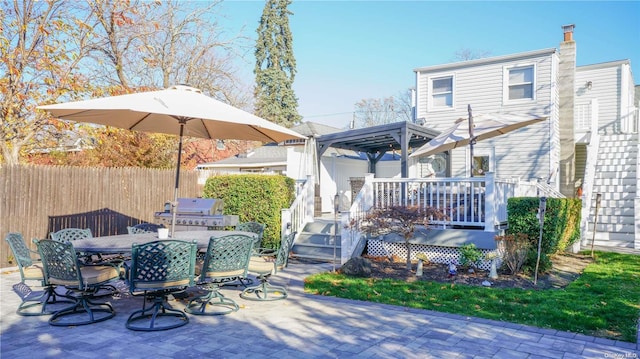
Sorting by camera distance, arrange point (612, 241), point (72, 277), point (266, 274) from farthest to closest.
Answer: point (612, 241) → point (266, 274) → point (72, 277)

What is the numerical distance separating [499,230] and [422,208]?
180 cm

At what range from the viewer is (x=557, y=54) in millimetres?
13391

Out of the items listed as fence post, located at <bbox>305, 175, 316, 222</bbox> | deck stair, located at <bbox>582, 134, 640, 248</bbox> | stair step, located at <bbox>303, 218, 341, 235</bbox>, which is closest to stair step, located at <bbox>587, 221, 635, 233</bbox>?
deck stair, located at <bbox>582, 134, 640, 248</bbox>

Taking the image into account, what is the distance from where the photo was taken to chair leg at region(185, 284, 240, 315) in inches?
197

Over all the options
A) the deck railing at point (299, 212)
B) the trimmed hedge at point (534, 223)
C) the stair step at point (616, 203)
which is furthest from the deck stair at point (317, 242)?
the stair step at point (616, 203)

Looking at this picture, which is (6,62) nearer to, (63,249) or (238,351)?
(63,249)

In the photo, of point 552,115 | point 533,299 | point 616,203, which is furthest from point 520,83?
point 533,299

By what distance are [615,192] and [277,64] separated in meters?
26.6

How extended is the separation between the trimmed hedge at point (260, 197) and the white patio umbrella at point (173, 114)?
3292mm

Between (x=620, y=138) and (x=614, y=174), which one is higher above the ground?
(x=620, y=138)

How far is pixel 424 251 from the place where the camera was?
830 cm

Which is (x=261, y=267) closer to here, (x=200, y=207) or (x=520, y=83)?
(x=200, y=207)

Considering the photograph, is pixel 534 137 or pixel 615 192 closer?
pixel 615 192

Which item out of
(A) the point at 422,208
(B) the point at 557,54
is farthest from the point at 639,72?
(A) the point at 422,208
